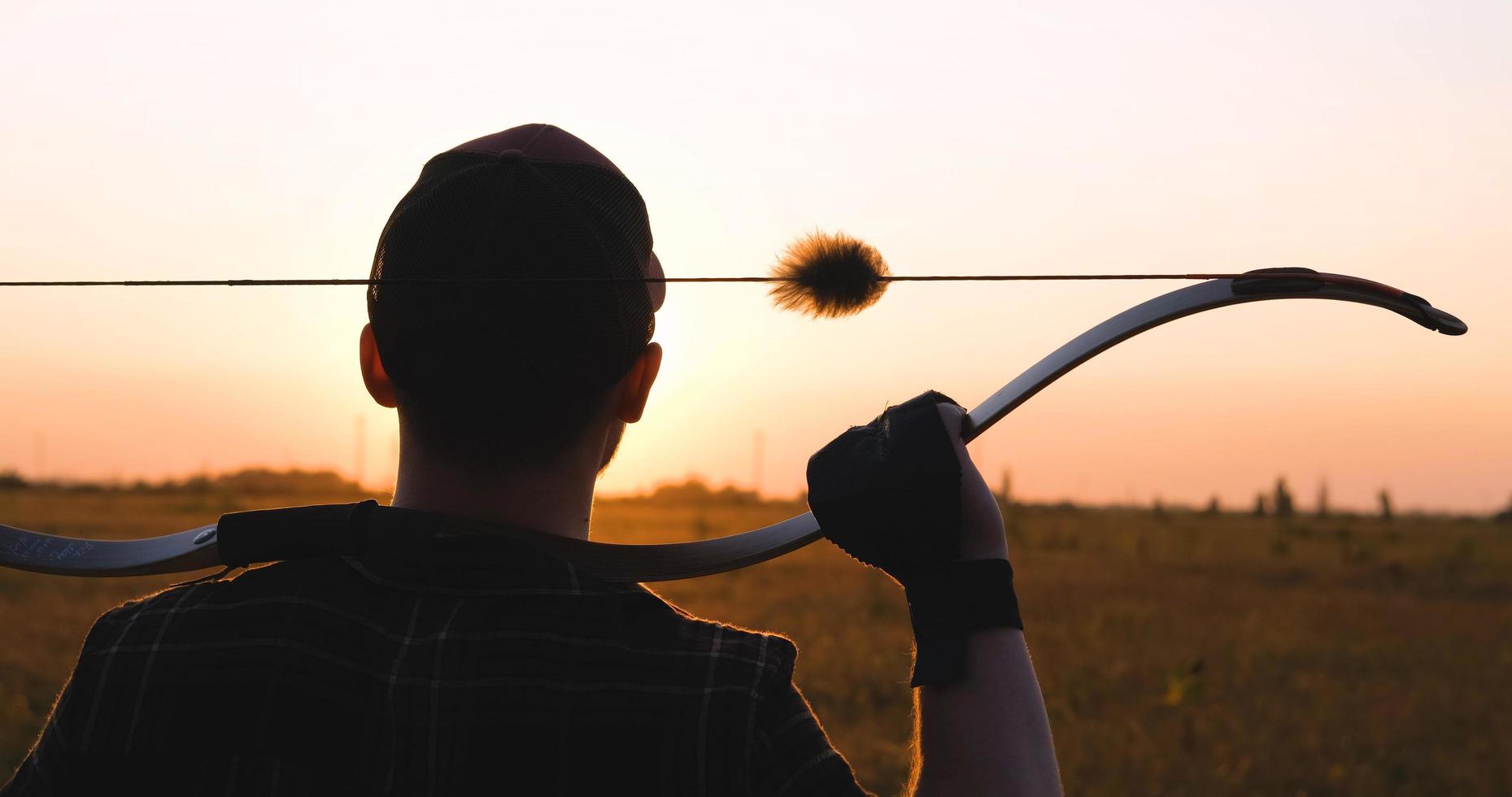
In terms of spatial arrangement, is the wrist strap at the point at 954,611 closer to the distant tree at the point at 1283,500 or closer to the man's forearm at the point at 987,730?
the man's forearm at the point at 987,730

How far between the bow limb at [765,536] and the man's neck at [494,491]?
0.25 m

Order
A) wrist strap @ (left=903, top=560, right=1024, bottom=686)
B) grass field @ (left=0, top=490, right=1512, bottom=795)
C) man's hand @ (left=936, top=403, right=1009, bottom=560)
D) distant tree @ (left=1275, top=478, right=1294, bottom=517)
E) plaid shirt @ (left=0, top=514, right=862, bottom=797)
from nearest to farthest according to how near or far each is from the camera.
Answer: plaid shirt @ (left=0, top=514, right=862, bottom=797) → wrist strap @ (left=903, top=560, right=1024, bottom=686) → man's hand @ (left=936, top=403, right=1009, bottom=560) → grass field @ (left=0, top=490, right=1512, bottom=795) → distant tree @ (left=1275, top=478, right=1294, bottom=517)

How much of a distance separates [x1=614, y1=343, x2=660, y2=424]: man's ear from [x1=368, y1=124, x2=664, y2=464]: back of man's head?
0.02 metres

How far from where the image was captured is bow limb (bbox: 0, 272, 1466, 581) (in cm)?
172

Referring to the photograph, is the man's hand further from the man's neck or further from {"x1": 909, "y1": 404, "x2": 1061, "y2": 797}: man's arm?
the man's neck

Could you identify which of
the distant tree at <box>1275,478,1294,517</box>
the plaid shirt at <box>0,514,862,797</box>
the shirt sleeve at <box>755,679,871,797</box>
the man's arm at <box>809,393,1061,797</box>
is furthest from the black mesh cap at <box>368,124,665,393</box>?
the distant tree at <box>1275,478,1294,517</box>

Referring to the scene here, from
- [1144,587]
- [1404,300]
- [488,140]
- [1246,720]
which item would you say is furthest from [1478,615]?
[488,140]

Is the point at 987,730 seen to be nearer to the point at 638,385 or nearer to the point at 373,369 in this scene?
the point at 638,385

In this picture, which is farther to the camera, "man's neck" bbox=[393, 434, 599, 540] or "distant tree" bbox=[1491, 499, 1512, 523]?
"distant tree" bbox=[1491, 499, 1512, 523]

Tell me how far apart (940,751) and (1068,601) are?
16.8 meters

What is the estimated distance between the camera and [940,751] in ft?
4.07

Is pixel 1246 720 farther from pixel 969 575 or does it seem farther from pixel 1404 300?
pixel 969 575

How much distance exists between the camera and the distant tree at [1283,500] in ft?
179

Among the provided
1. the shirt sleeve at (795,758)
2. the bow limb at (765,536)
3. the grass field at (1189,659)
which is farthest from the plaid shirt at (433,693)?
the grass field at (1189,659)
